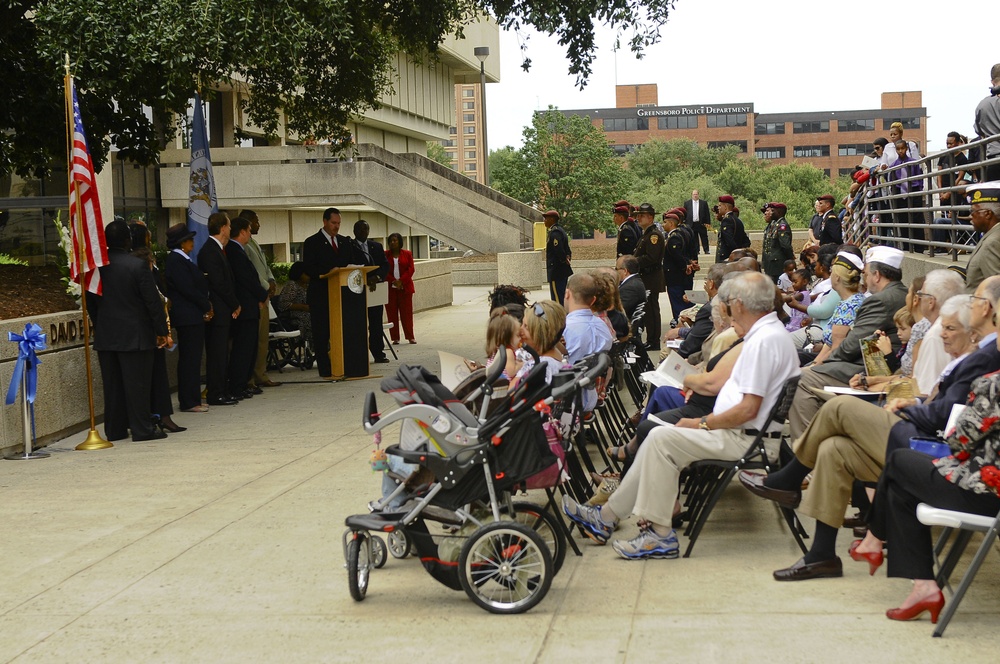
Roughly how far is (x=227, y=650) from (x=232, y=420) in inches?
253

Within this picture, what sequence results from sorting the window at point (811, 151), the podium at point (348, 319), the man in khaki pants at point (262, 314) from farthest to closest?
the window at point (811, 151), the podium at point (348, 319), the man in khaki pants at point (262, 314)

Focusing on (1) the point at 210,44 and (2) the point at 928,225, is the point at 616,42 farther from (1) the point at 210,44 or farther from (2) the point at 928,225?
(1) the point at 210,44

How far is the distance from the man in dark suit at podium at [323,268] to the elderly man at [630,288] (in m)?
3.43

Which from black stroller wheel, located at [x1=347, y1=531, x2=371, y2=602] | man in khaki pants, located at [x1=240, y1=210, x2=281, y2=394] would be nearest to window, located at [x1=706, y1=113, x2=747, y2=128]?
man in khaki pants, located at [x1=240, y1=210, x2=281, y2=394]

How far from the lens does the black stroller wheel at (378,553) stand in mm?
5746

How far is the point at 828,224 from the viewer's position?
55.2 ft

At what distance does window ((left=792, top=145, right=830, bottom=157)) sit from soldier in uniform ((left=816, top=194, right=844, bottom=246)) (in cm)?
13791

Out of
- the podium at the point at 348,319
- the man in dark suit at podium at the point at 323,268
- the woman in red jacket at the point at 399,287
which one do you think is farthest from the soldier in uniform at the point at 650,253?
the man in dark suit at podium at the point at 323,268

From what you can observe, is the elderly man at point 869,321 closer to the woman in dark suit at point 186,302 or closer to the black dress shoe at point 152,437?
the black dress shoe at point 152,437

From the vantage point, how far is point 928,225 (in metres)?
12.6

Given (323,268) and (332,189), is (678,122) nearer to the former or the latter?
(332,189)

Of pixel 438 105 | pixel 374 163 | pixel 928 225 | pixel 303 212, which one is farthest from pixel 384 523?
pixel 438 105

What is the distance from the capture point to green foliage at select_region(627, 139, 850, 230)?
281ft

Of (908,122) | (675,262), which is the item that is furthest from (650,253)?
(908,122)
